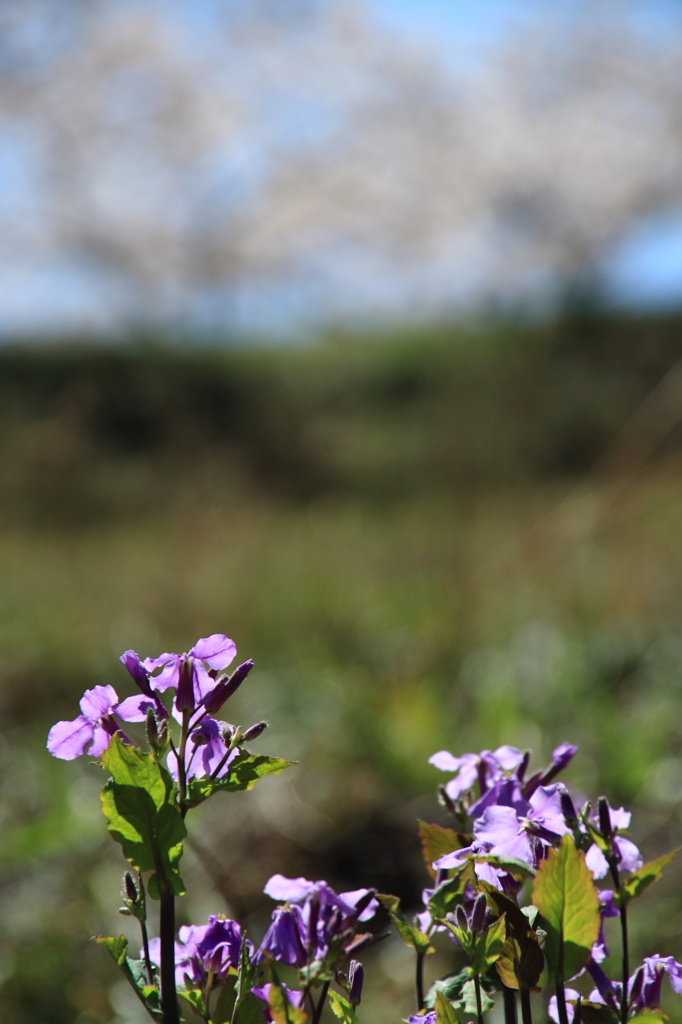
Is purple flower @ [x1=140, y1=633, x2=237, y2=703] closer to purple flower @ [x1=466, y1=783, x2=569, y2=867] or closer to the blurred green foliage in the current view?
purple flower @ [x1=466, y1=783, x2=569, y2=867]

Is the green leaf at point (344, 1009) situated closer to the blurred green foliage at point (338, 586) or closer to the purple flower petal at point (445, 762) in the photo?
the purple flower petal at point (445, 762)

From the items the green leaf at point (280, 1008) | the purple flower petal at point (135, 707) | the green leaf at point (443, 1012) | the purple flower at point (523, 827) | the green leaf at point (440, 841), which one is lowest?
the green leaf at point (443, 1012)

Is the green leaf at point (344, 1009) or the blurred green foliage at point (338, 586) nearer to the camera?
the green leaf at point (344, 1009)

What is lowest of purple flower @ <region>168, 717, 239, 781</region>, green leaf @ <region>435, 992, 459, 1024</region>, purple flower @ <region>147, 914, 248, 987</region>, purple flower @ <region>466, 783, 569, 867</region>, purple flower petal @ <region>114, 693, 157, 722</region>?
green leaf @ <region>435, 992, 459, 1024</region>

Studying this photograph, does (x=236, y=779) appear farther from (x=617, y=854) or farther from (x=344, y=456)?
(x=344, y=456)

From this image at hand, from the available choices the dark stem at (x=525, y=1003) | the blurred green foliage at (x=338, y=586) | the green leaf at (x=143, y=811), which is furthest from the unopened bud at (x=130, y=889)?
the blurred green foliage at (x=338, y=586)

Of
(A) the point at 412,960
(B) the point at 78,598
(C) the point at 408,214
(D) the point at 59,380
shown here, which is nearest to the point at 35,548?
(B) the point at 78,598

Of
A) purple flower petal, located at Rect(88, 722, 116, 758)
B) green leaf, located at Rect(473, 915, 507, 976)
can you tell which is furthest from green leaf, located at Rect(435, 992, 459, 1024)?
purple flower petal, located at Rect(88, 722, 116, 758)
